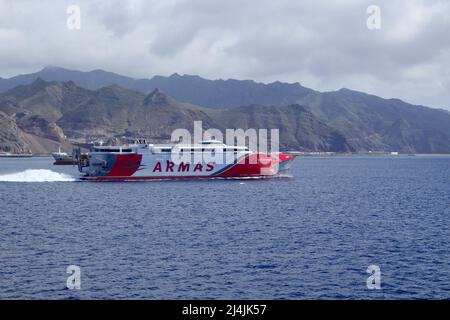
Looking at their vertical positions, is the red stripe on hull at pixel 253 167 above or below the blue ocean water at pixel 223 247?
above

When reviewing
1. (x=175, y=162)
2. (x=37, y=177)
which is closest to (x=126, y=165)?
(x=175, y=162)

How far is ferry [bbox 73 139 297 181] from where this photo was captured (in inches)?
3553

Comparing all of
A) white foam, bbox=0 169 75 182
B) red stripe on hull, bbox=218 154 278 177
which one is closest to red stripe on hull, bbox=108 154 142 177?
white foam, bbox=0 169 75 182

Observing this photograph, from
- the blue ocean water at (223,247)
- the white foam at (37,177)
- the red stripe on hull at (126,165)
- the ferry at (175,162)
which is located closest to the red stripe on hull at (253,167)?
the ferry at (175,162)

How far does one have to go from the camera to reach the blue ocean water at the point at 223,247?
27.1 metres

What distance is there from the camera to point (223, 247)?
36.7 meters

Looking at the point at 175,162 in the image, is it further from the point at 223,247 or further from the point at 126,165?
the point at 223,247

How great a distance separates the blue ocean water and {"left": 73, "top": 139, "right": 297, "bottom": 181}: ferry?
2076 cm

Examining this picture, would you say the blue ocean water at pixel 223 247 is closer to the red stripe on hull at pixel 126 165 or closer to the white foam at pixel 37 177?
the red stripe on hull at pixel 126 165

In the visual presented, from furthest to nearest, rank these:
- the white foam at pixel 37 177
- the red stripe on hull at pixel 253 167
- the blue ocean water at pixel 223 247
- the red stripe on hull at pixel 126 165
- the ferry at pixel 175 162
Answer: the white foam at pixel 37 177, the red stripe on hull at pixel 253 167, the ferry at pixel 175 162, the red stripe on hull at pixel 126 165, the blue ocean water at pixel 223 247

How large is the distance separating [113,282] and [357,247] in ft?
57.7

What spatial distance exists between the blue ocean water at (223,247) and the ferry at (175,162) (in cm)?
2076

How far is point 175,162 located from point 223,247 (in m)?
56.4
